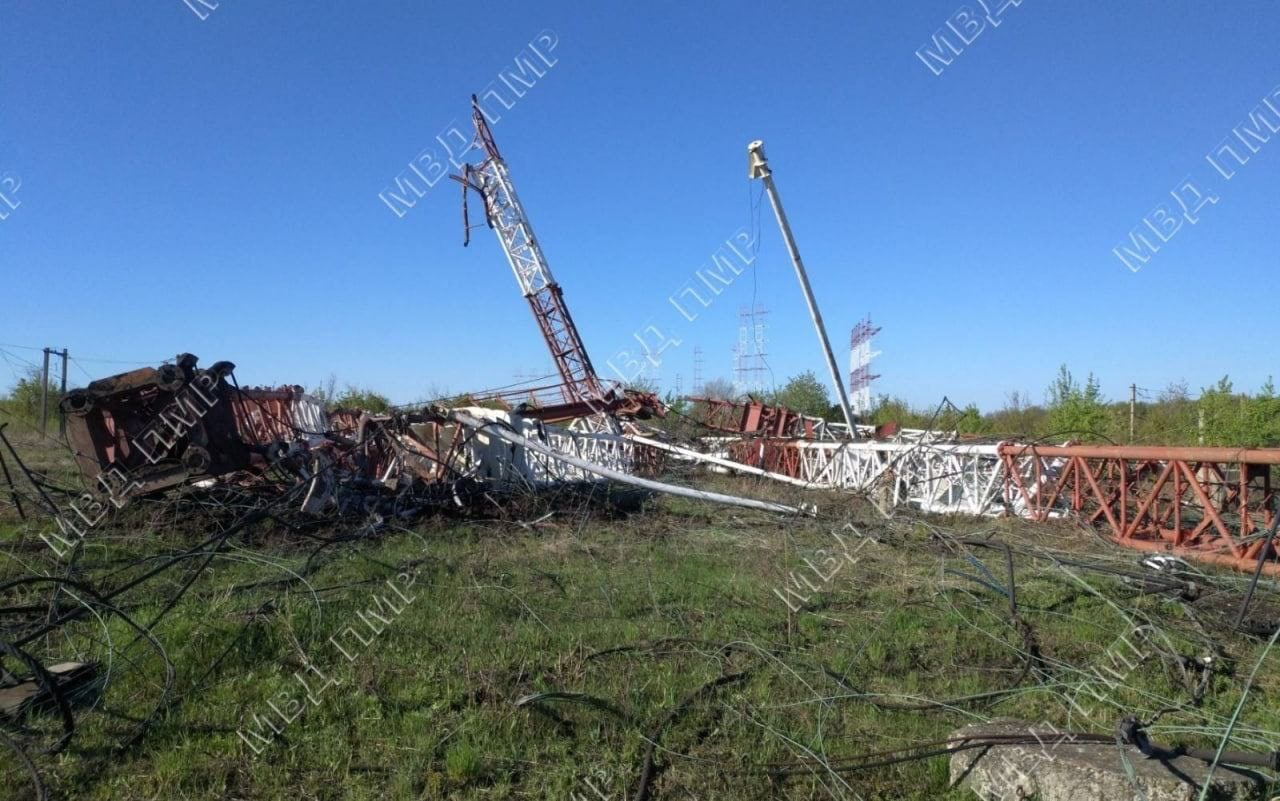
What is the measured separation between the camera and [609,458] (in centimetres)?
1505

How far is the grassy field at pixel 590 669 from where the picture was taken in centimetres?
333

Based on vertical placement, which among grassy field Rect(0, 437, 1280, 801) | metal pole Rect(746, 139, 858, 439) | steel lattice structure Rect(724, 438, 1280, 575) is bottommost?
grassy field Rect(0, 437, 1280, 801)

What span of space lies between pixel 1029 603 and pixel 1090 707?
191cm

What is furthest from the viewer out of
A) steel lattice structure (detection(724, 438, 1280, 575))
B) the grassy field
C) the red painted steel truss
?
steel lattice structure (detection(724, 438, 1280, 575))

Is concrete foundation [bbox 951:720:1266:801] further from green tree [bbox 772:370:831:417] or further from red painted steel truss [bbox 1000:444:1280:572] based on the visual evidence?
green tree [bbox 772:370:831:417]

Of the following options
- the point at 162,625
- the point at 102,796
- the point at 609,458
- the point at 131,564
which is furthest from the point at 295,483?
the point at 609,458

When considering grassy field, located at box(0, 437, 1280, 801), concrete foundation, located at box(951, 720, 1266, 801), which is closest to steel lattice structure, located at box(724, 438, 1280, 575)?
grassy field, located at box(0, 437, 1280, 801)

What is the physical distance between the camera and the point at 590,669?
4289 mm

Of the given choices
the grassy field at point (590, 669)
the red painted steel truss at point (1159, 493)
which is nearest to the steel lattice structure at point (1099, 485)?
the red painted steel truss at point (1159, 493)

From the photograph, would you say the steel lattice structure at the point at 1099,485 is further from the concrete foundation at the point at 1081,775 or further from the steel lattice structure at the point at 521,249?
the steel lattice structure at the point at 521,249

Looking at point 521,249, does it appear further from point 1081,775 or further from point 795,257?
point 1081,775

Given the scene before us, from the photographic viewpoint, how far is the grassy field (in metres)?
3.33

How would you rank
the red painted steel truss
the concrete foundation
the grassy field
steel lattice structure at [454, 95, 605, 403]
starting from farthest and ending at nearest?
steel lattice structure at [454, 95, 605, 403] < the red painted steel truss < the grassy field < the concrete foundation

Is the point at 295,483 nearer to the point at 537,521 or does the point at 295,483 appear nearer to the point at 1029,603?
the point at 537,521
